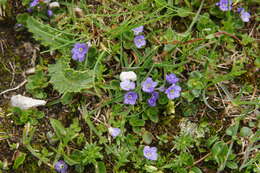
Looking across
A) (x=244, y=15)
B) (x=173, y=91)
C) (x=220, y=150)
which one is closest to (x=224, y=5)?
(x=244, y=15)

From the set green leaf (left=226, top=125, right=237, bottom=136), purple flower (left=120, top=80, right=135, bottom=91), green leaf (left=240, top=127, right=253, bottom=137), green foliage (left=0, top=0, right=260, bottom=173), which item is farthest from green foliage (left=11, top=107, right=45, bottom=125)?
green leaf (left=240, top=127, right=253, bottom=137)

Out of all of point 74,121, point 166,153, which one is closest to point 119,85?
point 74,121

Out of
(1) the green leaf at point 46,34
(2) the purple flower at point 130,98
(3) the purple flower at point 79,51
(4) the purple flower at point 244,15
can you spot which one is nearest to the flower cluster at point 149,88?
(2) the purple flower at point 130,98

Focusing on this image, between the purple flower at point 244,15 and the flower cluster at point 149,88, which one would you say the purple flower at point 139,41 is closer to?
the flower cluster at point 149,88

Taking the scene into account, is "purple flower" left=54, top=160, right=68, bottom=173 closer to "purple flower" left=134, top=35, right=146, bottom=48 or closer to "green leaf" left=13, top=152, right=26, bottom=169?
"green leaf" left=13, top=152, right=26, bottom=169

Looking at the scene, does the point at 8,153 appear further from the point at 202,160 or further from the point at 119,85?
the point at 202,160

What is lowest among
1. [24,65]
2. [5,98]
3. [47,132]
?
[47,132]

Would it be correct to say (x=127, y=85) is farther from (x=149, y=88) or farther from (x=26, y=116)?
(x=26, y=116)
